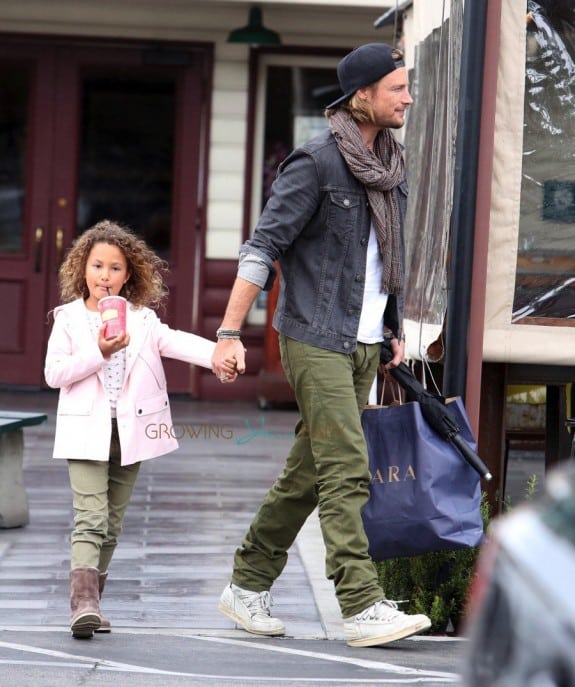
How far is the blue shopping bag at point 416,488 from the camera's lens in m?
4.77

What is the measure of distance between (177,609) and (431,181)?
1905mm

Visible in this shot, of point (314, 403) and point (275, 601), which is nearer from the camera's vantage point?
point (314, 403)

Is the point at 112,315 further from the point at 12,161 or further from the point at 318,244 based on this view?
the point at 12,161

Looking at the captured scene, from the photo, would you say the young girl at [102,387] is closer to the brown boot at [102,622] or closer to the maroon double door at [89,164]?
the brown boot at [102,622]

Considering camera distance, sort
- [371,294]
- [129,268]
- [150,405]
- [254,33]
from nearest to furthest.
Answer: [371,294] < [150,405] < [129,268] < [254,33]

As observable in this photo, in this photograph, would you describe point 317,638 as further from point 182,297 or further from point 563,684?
point 182,297

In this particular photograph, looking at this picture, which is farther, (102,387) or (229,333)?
(102,387)

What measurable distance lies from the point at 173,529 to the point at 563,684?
16.4 feet

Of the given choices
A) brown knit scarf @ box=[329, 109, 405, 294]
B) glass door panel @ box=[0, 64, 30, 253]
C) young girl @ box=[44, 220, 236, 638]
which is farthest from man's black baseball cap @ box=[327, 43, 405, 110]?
glass door panel @ box=[0, 64, 30, 253]

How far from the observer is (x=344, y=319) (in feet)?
15.7

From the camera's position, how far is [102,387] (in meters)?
4.95

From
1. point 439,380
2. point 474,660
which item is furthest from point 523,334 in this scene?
point 474,660

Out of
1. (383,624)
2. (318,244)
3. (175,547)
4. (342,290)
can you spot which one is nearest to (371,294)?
(342,290)

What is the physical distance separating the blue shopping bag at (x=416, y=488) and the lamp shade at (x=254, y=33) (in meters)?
6.84
